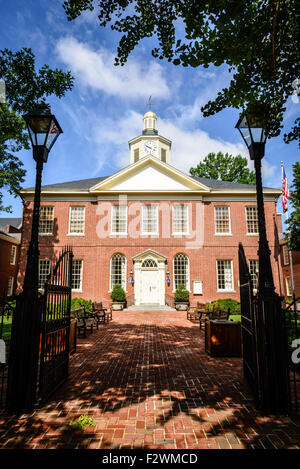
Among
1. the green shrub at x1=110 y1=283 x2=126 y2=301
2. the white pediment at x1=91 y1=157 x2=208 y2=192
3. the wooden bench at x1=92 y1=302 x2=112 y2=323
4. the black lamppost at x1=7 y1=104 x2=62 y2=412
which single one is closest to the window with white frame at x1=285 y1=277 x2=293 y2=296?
the white pediment at x1=91 y1=157 x2=208 y2=192

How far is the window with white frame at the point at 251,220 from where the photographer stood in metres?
21.7

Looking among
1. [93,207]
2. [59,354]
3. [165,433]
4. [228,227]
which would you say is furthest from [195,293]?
[165,433]

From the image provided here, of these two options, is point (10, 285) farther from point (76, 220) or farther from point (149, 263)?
point (149, 263)

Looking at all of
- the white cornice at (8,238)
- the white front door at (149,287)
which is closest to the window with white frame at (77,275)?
the white front door at (149,287)

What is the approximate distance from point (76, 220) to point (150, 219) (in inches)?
231

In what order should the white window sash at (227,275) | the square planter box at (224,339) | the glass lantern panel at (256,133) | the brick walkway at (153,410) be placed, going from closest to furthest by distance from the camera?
1. the brick walkway at (153,410)
2. the glass lantern panel at (256,133)
3. the square planter box at (224,339)
4. the white window sash at (227,275)

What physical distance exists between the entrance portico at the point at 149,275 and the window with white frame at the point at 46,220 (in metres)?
7.23

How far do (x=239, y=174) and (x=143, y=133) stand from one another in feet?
53.4

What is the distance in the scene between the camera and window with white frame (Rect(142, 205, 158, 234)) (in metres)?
21.3

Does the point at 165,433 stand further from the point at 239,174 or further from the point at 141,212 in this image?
the point at 239,174

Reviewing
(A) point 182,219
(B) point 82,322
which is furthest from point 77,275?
(B) point 82,322

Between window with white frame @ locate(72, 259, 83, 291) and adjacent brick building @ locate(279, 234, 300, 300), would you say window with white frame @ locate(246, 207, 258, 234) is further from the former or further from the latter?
window with white frame @ locate(72, 259, 83, 291)

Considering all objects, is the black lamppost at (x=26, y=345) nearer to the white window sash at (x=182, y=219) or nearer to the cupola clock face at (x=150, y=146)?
the white window sash at (x=182, y=219)

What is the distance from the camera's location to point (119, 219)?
21.5 metres
